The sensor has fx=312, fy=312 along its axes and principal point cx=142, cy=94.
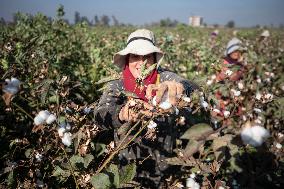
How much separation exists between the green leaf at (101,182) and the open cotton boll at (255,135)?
56 centimetres

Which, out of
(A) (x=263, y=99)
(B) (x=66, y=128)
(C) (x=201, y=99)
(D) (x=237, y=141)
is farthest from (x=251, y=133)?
(A) (x=263, y=99)

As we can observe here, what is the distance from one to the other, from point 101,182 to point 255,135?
1.98 ft

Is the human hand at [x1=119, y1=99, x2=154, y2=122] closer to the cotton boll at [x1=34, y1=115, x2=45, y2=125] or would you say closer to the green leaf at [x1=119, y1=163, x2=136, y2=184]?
the green leaf at [x1=119, y1=163, x2=136, y2=184]

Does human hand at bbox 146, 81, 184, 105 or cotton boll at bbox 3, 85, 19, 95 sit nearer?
cotton boll at bbox 3, 85, 19, 95

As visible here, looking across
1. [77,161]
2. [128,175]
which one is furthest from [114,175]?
[77,161]

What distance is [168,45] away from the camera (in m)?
5.07

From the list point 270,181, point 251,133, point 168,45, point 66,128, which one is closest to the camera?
point 251,133

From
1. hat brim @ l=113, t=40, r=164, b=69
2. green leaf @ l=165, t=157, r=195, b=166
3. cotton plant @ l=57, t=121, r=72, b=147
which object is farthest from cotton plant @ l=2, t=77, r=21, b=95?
hat brim @ l=113, t=40, r=164, b=69

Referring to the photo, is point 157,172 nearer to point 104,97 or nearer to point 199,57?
point 104,97

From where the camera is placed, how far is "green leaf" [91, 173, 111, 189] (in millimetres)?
1111

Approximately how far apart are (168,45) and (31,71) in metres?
2.66

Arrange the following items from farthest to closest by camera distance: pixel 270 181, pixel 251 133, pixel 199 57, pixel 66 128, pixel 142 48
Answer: pixel 199 57 < pixel 142 48 < pixel 270 181 < pixel 66 128 < pixel 251 133

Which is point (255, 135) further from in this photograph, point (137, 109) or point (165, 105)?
point (137, 109)

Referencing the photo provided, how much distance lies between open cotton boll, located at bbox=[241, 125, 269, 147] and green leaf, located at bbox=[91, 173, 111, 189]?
0.56 meters
